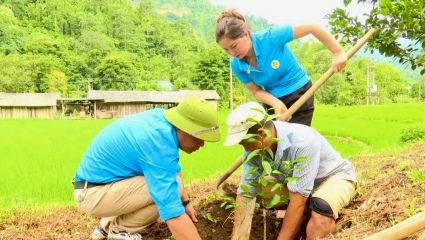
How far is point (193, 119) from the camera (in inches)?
88.3

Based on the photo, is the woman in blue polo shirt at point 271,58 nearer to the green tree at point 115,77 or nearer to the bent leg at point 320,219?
the bent leg at point 320,219

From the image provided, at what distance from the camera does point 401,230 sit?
5.27 ft

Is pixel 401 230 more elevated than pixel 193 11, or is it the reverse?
pixel 193 11

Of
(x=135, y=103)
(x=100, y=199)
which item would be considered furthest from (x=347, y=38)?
(x=135, y=103)

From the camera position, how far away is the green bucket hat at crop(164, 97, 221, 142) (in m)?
2.23

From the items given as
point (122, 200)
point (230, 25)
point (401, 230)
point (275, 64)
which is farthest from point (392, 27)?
point (122, 200)

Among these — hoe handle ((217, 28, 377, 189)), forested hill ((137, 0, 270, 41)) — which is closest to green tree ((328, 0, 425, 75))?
hoe handle ((217, 28, 377, 189))

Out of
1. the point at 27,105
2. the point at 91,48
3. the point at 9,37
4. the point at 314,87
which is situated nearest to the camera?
the point at 314,87

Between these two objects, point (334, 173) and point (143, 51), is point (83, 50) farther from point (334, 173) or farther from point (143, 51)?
point (334, 173)

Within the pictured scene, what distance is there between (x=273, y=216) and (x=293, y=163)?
829 millimetres

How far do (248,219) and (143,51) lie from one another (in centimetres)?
6395

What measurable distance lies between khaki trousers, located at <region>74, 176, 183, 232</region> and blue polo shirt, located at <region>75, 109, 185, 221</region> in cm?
5

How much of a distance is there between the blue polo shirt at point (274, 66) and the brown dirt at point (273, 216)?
0.89 metres

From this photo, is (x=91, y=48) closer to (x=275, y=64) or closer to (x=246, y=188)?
(x=275, y=64)
